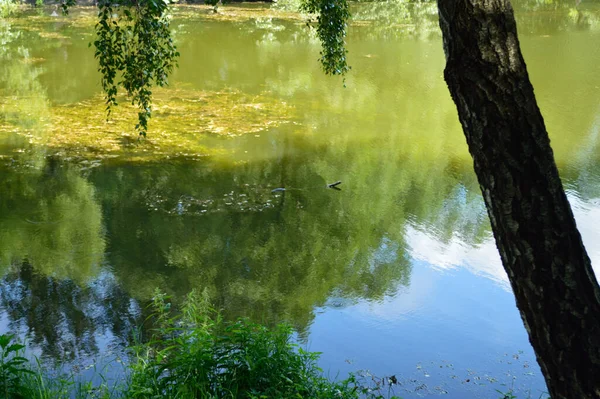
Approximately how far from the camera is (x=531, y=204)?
6.41ft

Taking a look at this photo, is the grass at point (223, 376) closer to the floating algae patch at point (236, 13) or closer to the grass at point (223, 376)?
the grass at point (223, 376)

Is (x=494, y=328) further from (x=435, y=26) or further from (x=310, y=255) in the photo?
(x=435, y=26)

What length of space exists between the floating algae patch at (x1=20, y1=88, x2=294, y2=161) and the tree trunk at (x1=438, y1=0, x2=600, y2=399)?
21.6 feet

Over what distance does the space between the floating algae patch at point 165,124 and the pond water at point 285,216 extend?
43mm

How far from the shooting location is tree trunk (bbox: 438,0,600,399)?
1.95m

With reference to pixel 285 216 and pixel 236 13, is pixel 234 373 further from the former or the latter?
pixel 236 13

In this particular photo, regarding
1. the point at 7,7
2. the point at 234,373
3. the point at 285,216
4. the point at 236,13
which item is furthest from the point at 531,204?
the point at 7,7

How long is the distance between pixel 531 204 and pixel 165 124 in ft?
26.5

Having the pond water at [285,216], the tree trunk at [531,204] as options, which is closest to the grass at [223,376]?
the pond water at [285,216]

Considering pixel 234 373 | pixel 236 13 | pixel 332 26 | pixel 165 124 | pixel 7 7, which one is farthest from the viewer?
pixel 236 13

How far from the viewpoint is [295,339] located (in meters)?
4.88

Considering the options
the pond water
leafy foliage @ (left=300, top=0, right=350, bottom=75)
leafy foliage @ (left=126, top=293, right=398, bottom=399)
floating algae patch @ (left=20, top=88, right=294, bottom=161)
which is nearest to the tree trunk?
leafy foliage @ (left=126, top=293, right=398, bottom=399)

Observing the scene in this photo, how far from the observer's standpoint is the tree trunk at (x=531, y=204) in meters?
1.95

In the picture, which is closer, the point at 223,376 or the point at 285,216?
the point at 223,376
